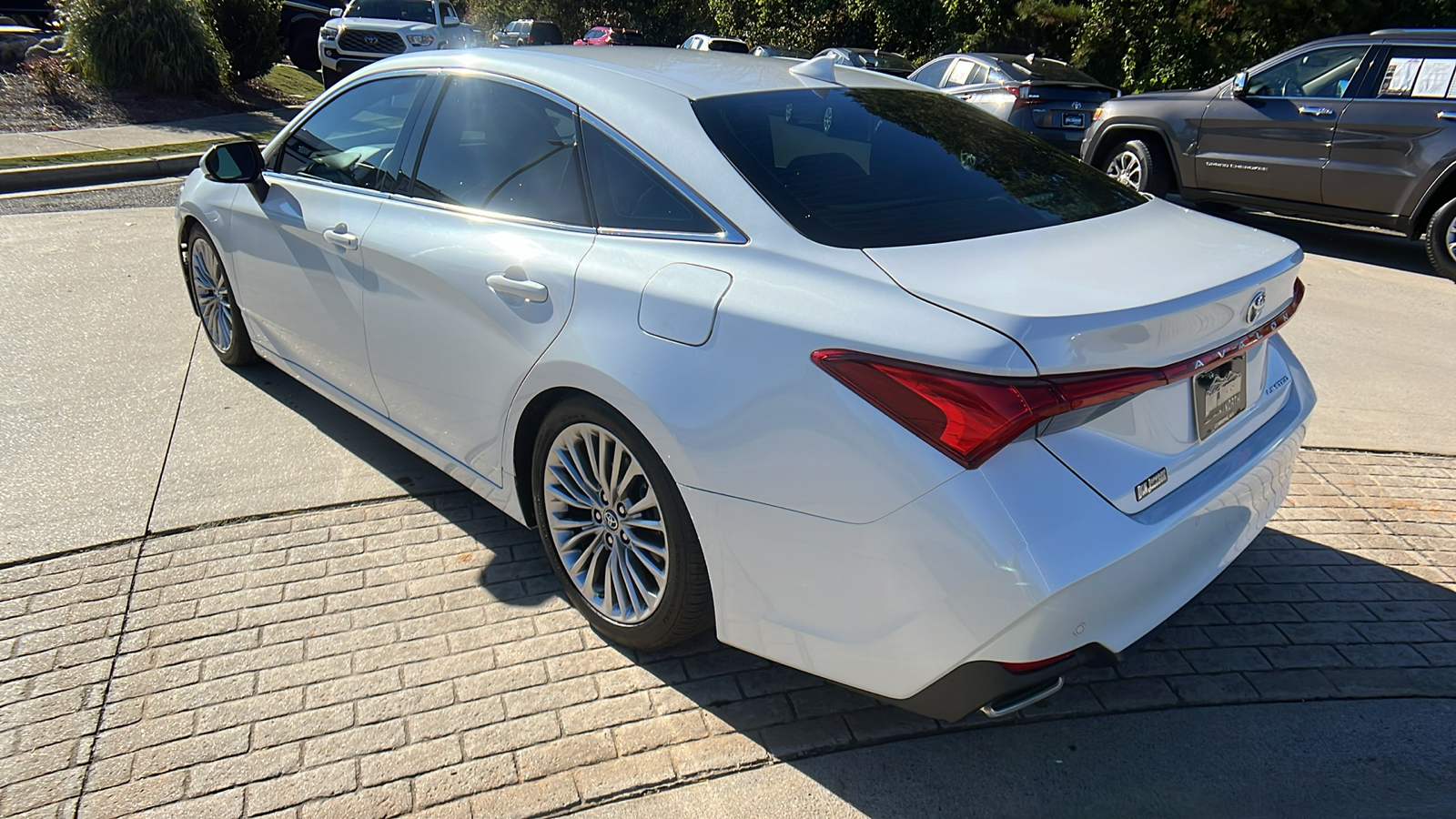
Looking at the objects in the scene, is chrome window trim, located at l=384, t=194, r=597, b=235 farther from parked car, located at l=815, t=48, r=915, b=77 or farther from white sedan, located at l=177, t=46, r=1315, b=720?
parked car, located at l=815, t=48, r=915, b=77

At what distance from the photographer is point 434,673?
294 cm

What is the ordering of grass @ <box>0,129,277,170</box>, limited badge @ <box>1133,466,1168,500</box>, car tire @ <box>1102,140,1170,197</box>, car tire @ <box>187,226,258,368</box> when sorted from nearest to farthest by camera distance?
limited badge @ <box>1133,466,1168,500</box>, car tire @ <box>187,226,258,368</box>, car tire @ <box>1102,140,1170,197</box>, grass @ <box>0,129,277,170</box>

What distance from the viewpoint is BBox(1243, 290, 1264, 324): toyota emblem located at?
8.16 feet

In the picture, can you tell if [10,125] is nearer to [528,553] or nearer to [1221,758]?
[528,553]

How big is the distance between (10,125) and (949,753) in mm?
15271

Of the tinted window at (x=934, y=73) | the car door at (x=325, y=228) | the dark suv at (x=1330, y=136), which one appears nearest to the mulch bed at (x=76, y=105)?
the tinted window at (x=934, y=73)

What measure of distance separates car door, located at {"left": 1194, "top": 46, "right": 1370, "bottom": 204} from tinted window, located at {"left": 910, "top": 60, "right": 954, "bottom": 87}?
5.76m

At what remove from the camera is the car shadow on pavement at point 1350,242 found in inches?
332

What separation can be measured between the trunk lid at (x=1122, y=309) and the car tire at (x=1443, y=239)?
613 centimetres

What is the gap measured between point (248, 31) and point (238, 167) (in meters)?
14.9

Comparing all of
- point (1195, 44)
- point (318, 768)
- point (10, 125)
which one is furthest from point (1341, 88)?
point (10, 125)

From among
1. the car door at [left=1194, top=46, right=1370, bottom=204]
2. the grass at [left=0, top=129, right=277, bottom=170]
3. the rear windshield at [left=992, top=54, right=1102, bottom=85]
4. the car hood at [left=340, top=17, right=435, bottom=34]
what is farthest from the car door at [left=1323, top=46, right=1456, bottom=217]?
the car hood at [left=340, top=17, right=435, bottom=34]

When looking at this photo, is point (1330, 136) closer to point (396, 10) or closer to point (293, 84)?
point (293, 84)

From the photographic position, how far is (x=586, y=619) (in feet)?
10.4
